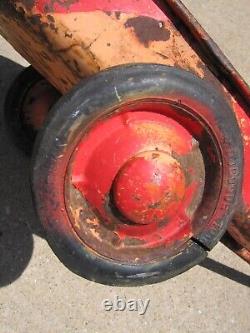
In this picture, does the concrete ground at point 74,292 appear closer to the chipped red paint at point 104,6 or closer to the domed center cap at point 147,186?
the domed center cap at point 147,186

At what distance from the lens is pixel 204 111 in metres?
1.36

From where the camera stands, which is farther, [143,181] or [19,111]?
[19,111]

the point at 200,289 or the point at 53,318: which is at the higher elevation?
the point at 53,318

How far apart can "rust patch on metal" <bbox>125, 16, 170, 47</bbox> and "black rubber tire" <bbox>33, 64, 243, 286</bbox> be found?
19 centimetres

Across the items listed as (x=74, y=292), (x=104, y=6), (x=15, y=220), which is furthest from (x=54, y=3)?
(x=74, y=292)

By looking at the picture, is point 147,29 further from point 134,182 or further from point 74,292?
point 74,292

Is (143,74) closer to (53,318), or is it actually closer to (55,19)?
(55,19)

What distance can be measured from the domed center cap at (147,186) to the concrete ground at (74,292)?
0.80 meters

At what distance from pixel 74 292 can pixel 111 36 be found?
108cm

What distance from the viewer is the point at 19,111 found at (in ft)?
7.16

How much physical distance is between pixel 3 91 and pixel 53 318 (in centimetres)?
107

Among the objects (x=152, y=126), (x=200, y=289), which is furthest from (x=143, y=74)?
(x=200, y=289)

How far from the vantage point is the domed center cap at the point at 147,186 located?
1.32 m

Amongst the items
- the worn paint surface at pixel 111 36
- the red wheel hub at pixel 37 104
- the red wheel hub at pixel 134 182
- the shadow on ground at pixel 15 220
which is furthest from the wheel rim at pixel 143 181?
the red wheel hub at pixel 37 104
